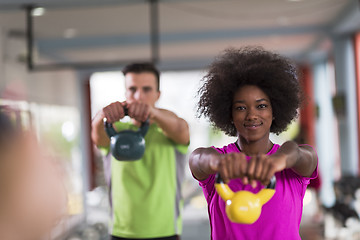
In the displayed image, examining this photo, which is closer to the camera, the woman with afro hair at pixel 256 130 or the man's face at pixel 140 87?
the woman with afro hair at pixel 256 130

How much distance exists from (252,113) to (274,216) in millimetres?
279

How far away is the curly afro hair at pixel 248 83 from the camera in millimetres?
1450

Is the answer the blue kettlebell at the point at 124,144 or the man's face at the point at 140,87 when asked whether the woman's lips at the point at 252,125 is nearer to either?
the blue kettlebell at the point at 124,144

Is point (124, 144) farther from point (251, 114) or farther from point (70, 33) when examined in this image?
point (70, 33)

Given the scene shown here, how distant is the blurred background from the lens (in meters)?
4.61

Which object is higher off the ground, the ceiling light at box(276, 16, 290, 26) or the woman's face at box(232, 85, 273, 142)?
the ceiling light at box(276, 16, 290, 26)

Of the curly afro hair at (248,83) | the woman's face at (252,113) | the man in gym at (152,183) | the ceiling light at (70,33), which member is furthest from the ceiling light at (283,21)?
the woman's face at (252,113)

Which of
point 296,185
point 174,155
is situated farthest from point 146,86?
point 296,185

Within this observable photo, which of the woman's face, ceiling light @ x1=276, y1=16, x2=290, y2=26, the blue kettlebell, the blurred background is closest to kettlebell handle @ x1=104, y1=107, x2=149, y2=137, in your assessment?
the blue kettlebell

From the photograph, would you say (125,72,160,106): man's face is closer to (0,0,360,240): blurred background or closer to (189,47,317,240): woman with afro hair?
(189,47,317,240): woman with afro hair

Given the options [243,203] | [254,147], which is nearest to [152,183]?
[254,147]

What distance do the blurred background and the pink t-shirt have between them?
2199 mm

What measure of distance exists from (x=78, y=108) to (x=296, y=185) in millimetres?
7407

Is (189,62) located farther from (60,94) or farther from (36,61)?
(36,61)
